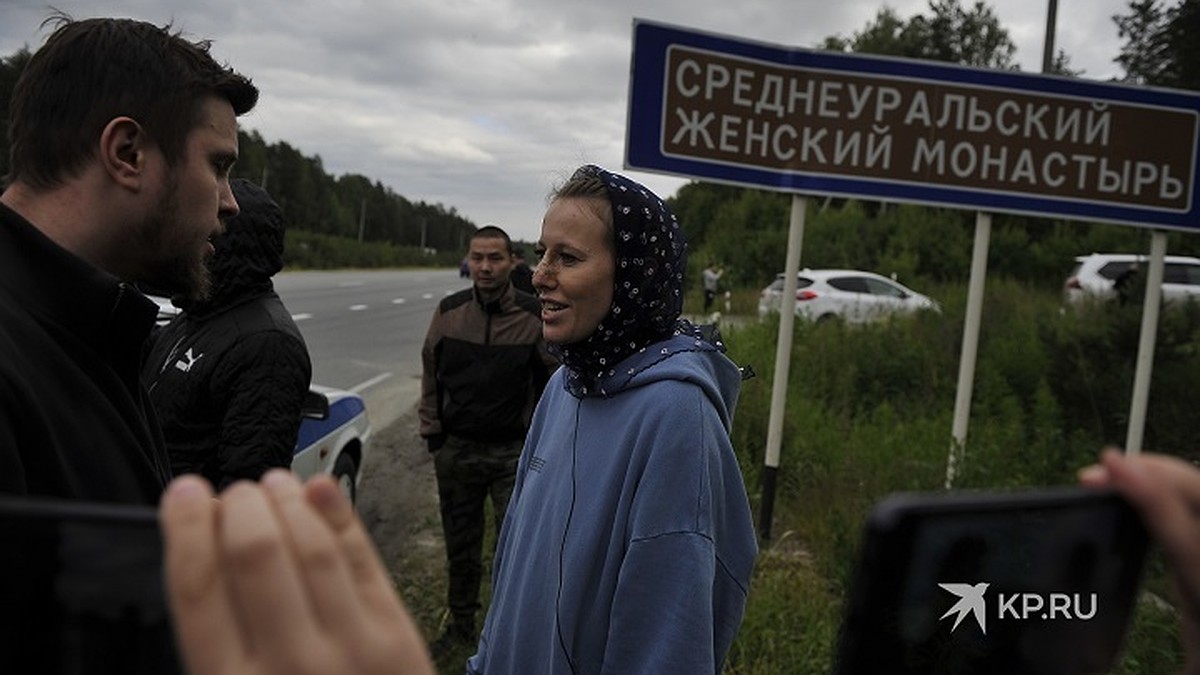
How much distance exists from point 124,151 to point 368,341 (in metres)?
15.0

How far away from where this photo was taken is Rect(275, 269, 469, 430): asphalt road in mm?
10984

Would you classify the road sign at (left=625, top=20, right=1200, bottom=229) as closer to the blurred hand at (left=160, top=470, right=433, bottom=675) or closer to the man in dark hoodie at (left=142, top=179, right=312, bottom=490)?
the man in dark hoodie at (left=142, top=179, right=312, bottom=490)

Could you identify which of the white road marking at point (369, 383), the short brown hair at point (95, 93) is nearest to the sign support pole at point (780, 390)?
the short brown hair at point (95, 93)

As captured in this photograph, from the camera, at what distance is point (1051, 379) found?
774 cm

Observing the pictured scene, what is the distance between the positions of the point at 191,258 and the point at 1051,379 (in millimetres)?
7444

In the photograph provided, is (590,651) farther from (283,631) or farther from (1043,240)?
(1043,240)

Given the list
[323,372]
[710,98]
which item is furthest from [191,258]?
[323,372]

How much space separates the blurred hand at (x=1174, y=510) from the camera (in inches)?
22.6

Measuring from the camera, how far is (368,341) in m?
16.2

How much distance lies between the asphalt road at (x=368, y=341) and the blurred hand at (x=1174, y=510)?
871 centimetres

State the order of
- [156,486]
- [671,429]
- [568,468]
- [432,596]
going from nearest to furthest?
[156,486] < [671,429] < [568,468] < [432,596]

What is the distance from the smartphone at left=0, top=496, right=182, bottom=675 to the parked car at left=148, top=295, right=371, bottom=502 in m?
3.82

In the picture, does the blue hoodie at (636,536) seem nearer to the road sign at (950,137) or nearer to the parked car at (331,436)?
the parked car at (331,436)

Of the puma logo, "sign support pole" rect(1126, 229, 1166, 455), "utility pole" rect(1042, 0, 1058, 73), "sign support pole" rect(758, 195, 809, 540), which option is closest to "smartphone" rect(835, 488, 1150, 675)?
the puma logo
